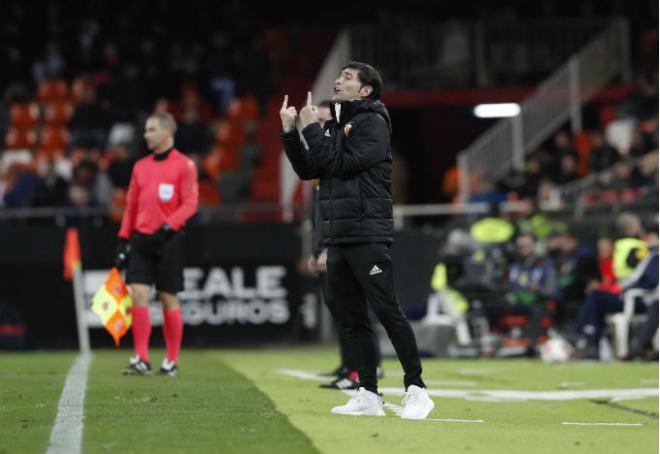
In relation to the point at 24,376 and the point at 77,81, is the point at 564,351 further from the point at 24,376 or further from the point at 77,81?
the point at 77,81

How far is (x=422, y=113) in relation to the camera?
30000 millimetres

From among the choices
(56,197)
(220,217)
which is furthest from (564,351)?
(56,197)

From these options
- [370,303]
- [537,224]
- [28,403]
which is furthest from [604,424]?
[537,224]

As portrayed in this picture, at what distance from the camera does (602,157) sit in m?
22.7

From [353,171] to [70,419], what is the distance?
6.67 feet

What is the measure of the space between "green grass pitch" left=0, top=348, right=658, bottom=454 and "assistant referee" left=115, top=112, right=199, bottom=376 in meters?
0.42

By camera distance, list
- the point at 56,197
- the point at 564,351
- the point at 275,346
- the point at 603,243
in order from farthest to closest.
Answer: the point at 56,197 < the point at 275,346 < the point at 603,243 < the point at 564,351

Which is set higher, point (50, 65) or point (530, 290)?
point (50, 65)

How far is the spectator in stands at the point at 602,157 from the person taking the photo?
22.5m

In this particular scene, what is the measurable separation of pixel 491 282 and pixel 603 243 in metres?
1.51

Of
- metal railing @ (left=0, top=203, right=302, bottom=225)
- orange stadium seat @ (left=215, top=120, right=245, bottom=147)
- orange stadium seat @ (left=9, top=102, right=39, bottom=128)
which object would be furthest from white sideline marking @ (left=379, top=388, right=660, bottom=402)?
orange stadium seat @ (left=9, top=102, right=39, bottom=128)

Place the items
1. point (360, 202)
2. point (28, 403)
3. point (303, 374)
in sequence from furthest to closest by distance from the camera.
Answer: point (303, 374) < point (28, 403) < point (360, 202)

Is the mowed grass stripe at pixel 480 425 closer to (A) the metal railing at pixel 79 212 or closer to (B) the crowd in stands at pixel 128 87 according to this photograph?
(A) the metal railing at pixel 79 212

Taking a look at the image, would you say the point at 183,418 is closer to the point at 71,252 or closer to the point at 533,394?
the point at 533,394
